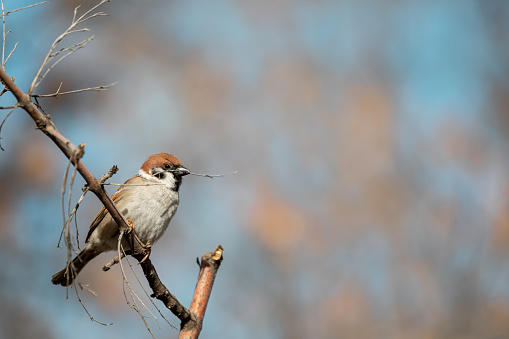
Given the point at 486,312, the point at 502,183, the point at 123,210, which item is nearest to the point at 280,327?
the point at 486,312

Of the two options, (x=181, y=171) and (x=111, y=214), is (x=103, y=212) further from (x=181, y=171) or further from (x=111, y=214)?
(x=111, y=214)

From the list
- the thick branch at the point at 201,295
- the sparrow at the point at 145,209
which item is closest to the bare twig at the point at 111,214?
the thick branch at the point at 201,295

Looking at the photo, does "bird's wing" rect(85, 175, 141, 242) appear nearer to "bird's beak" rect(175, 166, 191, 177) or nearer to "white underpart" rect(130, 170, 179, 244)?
"white underpart" rect(130, 170, 179, 244)

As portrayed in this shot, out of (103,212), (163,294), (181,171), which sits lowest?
(163,294)

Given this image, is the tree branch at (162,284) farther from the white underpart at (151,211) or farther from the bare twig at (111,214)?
the white underpart at (151,211)

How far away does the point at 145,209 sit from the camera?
3.73 meters

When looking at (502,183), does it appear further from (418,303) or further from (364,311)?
(364,311)

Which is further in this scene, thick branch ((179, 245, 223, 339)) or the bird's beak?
the bird's beak

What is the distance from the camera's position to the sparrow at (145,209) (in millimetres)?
3715

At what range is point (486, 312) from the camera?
8.55 m

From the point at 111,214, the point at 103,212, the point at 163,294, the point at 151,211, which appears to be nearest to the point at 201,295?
the point at 163,294

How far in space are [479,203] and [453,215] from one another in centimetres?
48

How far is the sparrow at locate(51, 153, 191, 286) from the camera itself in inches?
146

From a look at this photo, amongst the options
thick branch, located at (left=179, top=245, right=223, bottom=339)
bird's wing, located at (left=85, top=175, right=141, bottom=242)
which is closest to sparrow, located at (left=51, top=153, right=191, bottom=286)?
bird's wing, located at (left=85, top=175, right=141, bottom=242)
